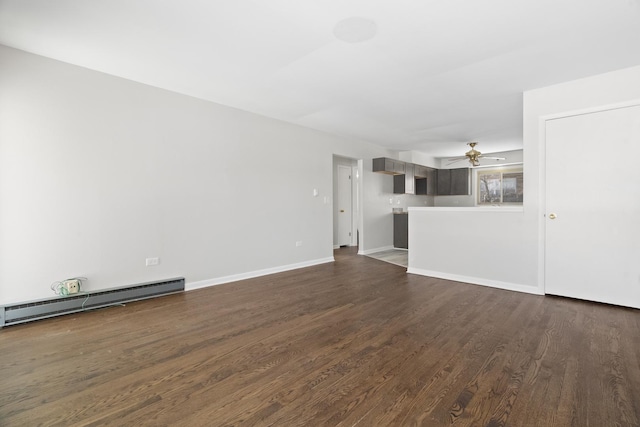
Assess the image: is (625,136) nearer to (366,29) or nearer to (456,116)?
(456,116)

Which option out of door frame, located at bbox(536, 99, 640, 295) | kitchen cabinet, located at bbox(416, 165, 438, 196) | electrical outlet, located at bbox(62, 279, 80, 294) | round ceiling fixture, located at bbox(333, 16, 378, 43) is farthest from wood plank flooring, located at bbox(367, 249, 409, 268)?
electrical outlet, located at bbox(62, 279, 80, 294)

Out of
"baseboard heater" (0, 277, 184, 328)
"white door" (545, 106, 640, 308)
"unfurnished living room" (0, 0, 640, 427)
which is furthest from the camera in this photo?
"white door" (545, 106, 640, 308)

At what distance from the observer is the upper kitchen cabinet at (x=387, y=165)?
6600mm

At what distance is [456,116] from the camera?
470cm

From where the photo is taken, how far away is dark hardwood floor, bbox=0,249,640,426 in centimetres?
154

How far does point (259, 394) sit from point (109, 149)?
313 centimetres

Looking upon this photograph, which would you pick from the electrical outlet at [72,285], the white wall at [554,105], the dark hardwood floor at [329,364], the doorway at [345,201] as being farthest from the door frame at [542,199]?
the electrical outlet at [72,285]

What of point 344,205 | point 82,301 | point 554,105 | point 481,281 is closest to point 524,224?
point 481,281

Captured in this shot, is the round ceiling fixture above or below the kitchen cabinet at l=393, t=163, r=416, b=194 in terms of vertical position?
above

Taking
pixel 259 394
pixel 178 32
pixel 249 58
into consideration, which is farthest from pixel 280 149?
pixel 259 394

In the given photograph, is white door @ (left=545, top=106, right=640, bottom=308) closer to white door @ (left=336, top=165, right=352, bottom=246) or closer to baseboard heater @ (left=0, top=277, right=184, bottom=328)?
white door @ (left=336, top=165, right=352, bottom=246)

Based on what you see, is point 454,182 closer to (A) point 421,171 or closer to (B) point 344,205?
(A) point 421,171

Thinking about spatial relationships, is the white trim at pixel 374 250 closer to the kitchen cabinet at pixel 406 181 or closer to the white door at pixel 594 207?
the kitchen cabinet at pixel 406 181

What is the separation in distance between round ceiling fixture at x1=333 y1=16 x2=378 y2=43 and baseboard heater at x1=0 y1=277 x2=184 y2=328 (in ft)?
11.0
